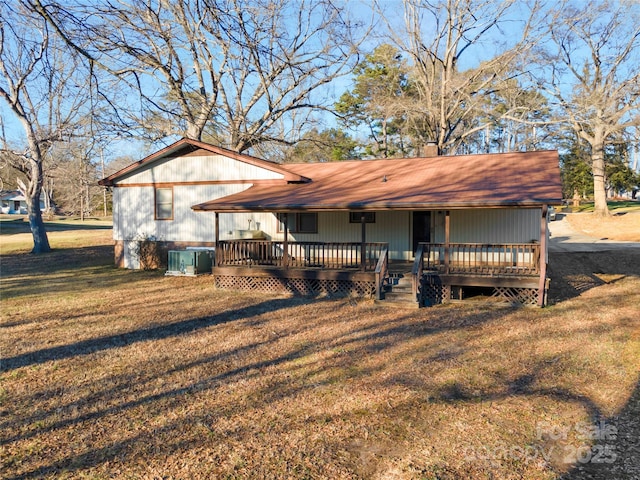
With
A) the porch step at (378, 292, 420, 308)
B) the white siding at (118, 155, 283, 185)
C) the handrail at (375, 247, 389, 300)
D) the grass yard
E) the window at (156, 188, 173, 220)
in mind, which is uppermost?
the white siding at (118, 155, 283, 185)

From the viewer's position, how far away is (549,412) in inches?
191

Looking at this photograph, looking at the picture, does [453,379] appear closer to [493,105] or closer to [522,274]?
[522,274]

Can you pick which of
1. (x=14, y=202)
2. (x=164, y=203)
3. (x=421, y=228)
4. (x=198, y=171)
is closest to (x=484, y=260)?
(x=421, y=228)

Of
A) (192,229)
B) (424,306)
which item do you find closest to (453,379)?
(424,306)

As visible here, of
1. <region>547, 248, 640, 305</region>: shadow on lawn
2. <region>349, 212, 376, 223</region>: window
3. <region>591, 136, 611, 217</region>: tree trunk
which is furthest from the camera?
<region>591, 136, 611, 217</region>: tree trunk

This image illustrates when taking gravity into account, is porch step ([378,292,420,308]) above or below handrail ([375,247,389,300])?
below

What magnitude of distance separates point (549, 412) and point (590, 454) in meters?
0.83

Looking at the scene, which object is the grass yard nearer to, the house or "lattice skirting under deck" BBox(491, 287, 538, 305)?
"lattice skirting under deck" BBox(491, 287, 538, 305)

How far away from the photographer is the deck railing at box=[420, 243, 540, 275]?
1074cm

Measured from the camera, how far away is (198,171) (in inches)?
629

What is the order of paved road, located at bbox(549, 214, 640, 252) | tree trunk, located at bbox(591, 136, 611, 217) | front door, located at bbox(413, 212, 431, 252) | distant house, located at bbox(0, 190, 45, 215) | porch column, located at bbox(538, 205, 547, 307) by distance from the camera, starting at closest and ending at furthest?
porch column, located at bbox(538, 205, 547, 307) → front door, located at bbox(413, 212, 431, 252) → paved road, located at bbox(549, 214, 640, 252) → tree trunk, located at bbox(591, 136, 611, 217) → distant house, located at bbox(0, 190, 45, 215)

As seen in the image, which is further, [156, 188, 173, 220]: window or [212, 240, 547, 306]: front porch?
[156, 188, 173, 220]: window

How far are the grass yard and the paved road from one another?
537 inches

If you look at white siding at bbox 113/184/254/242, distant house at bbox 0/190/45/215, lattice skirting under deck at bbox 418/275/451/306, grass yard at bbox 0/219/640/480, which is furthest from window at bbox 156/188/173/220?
distant house at bbox 0/190/45/215
